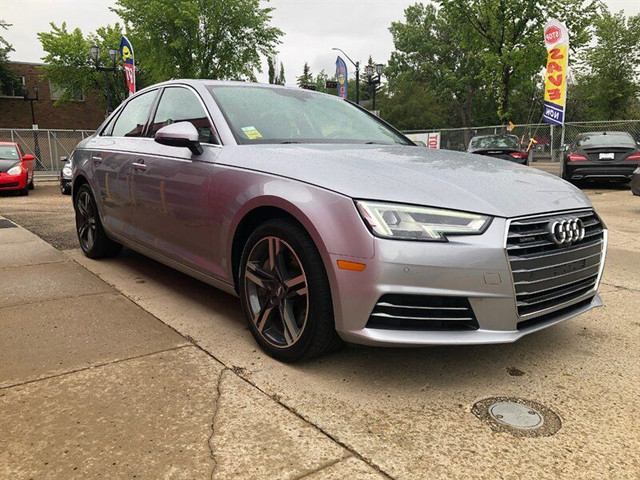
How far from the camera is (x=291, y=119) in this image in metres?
3.47

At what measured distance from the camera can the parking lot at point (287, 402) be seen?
6.30 feet

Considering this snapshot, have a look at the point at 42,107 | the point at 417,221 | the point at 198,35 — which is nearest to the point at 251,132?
the point at 417,221

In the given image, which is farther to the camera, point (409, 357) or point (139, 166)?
point (139, 166)

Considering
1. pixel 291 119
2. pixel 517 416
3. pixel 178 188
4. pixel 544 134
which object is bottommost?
pixel 517 416

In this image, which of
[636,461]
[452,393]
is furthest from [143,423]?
[636,461]

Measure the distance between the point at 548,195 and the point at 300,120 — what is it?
1.65 metres

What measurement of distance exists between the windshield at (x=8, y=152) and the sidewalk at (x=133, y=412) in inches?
Answer: 457

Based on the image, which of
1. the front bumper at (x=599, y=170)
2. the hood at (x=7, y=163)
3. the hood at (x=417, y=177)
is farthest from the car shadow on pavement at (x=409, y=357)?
the hood at (x=7, y=163)

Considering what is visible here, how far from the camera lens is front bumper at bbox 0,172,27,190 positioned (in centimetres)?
1248

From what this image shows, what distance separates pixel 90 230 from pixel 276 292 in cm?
316

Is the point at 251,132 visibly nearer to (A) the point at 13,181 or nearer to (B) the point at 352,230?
(B) the point at 352,230

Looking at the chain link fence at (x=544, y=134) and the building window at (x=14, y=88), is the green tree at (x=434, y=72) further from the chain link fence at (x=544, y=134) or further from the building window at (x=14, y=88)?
the building window at (x=14, y=88)

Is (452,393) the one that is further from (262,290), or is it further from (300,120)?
(300,120)

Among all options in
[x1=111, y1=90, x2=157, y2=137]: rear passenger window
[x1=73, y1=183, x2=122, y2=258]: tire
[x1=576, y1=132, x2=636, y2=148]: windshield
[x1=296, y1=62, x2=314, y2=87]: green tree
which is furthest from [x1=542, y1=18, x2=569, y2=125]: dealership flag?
[x1=296, y1=62, x2=314, y2=87]: green tree
